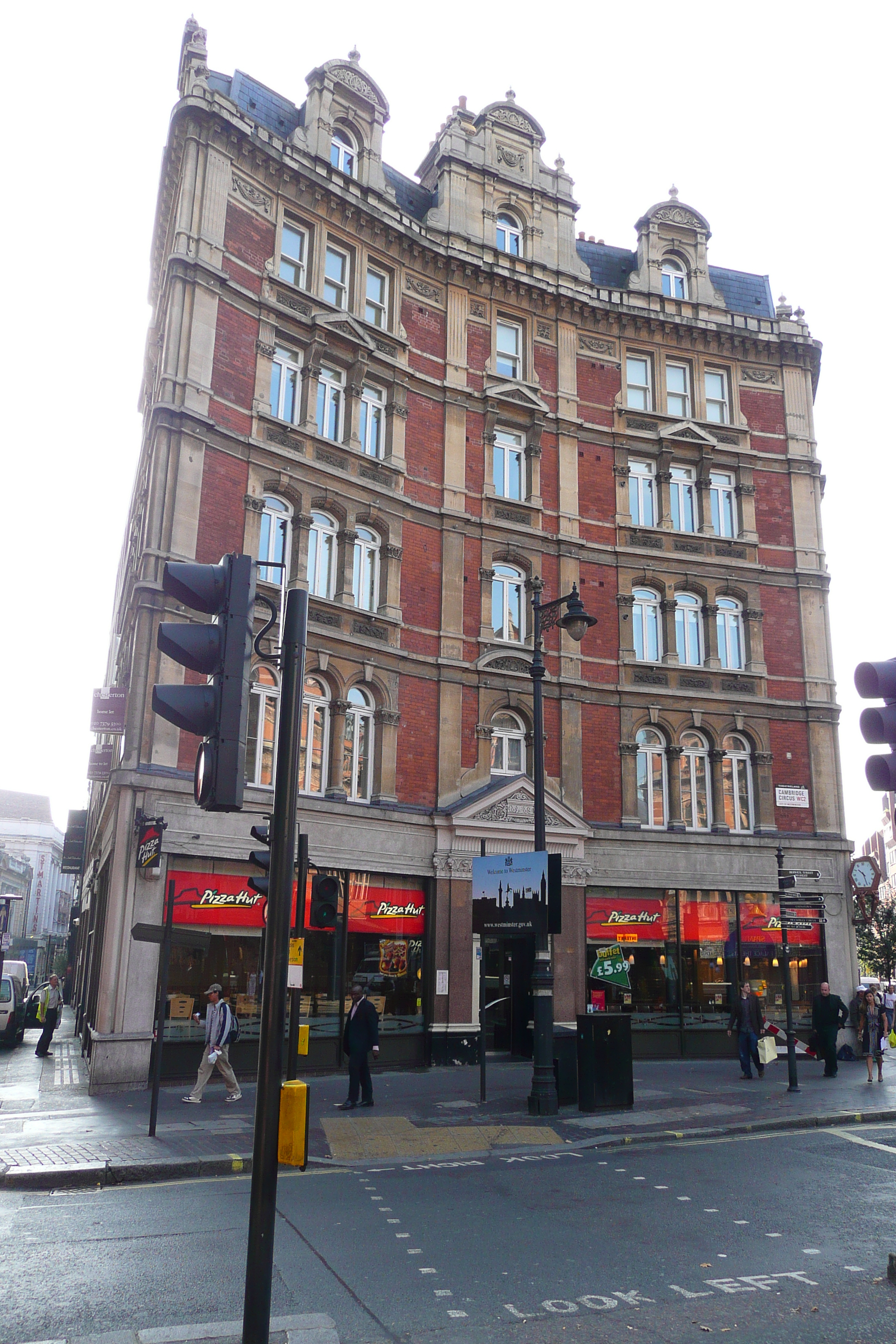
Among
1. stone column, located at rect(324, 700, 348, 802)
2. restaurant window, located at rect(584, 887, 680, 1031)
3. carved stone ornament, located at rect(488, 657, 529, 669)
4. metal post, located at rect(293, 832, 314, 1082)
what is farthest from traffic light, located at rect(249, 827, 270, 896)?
restaurant window, located at rect(584, 887, 680, 1031)

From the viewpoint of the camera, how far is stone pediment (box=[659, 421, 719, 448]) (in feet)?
86.7

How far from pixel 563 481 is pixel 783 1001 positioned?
543 inches

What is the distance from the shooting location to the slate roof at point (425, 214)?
23.1m

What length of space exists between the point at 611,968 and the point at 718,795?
5234mm

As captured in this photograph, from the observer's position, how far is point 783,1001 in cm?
2395

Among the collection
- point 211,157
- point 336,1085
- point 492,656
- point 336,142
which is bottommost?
point 336,1085

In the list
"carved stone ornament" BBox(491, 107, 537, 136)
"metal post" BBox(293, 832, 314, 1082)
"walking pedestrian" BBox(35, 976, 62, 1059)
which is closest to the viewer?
"metal post" BBox(293, 832, 314, 1082)

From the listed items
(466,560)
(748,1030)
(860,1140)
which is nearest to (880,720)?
(860,1140)

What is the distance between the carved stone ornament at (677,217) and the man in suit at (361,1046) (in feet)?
78.5

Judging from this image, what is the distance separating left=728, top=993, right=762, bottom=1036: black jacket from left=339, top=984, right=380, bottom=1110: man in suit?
805 centimetres

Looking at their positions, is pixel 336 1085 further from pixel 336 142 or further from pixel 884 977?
pixel 884 977

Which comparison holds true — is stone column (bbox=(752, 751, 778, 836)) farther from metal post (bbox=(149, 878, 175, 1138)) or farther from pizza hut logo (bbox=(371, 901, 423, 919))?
metal post (bbox=(149, 878, 175, 1138))

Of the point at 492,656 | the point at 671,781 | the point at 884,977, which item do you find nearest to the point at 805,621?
the point at 671,781

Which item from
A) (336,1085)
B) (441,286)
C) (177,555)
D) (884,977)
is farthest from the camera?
(884,977)
